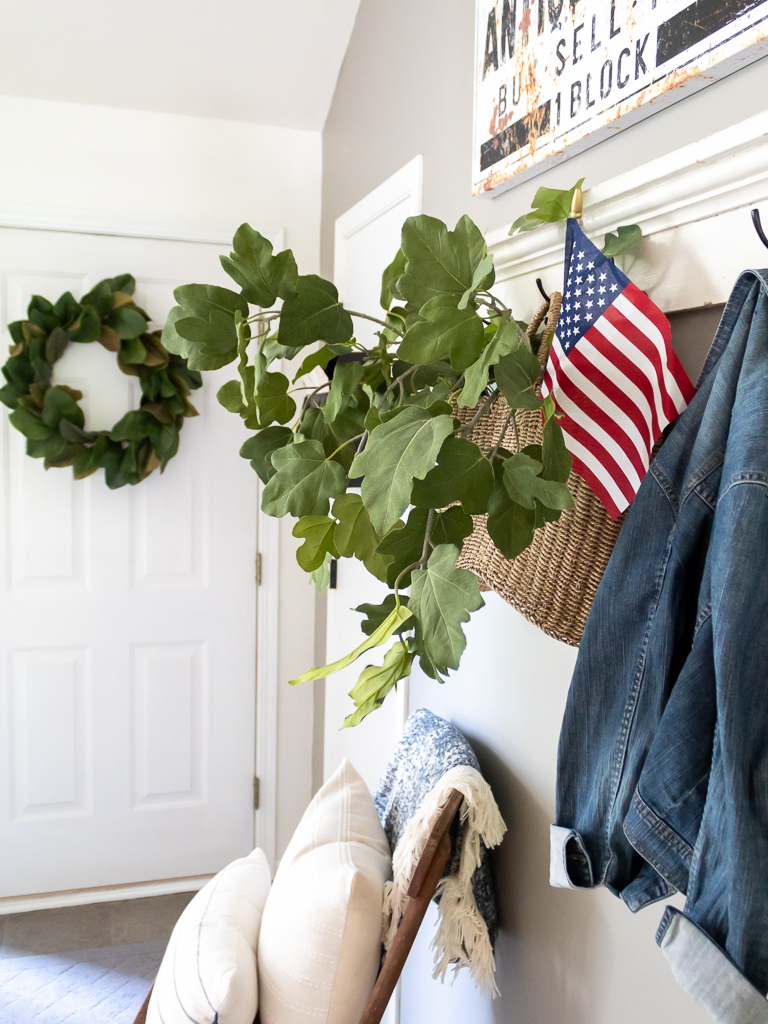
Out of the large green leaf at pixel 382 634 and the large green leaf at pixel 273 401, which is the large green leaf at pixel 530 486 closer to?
the large green leaf at pixel 382 634

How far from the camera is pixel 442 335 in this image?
2.06 ft

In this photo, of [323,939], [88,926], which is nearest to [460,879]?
[323,939]

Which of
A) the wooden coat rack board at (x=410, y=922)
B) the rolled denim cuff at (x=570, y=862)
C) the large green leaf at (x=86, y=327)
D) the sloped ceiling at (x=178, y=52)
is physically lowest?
the wooden coat rack board at (x=410, y=922)

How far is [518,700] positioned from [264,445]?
612 mm

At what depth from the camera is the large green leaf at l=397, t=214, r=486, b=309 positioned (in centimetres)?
64

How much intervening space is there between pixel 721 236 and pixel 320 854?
99cm

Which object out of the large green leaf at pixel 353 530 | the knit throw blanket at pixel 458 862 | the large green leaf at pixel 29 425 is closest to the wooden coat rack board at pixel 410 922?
the knit throw blanket at pixel 458 862

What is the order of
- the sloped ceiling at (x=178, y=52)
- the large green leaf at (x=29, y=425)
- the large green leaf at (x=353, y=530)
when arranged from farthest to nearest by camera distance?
the large green leaf at (x=29, y=425)
the sloped ceiling at (x=178, y=52)
the large green leaf at (x=353, y=530)

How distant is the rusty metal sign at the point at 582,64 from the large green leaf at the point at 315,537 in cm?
58

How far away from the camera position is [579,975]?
1043 mm

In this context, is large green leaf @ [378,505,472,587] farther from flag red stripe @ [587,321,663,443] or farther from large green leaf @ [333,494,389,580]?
flag red stripe @ [587,321,663,443]

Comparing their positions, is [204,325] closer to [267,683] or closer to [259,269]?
[259,269]

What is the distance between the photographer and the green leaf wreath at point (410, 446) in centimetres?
59

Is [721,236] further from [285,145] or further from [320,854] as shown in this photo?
[285,145]
